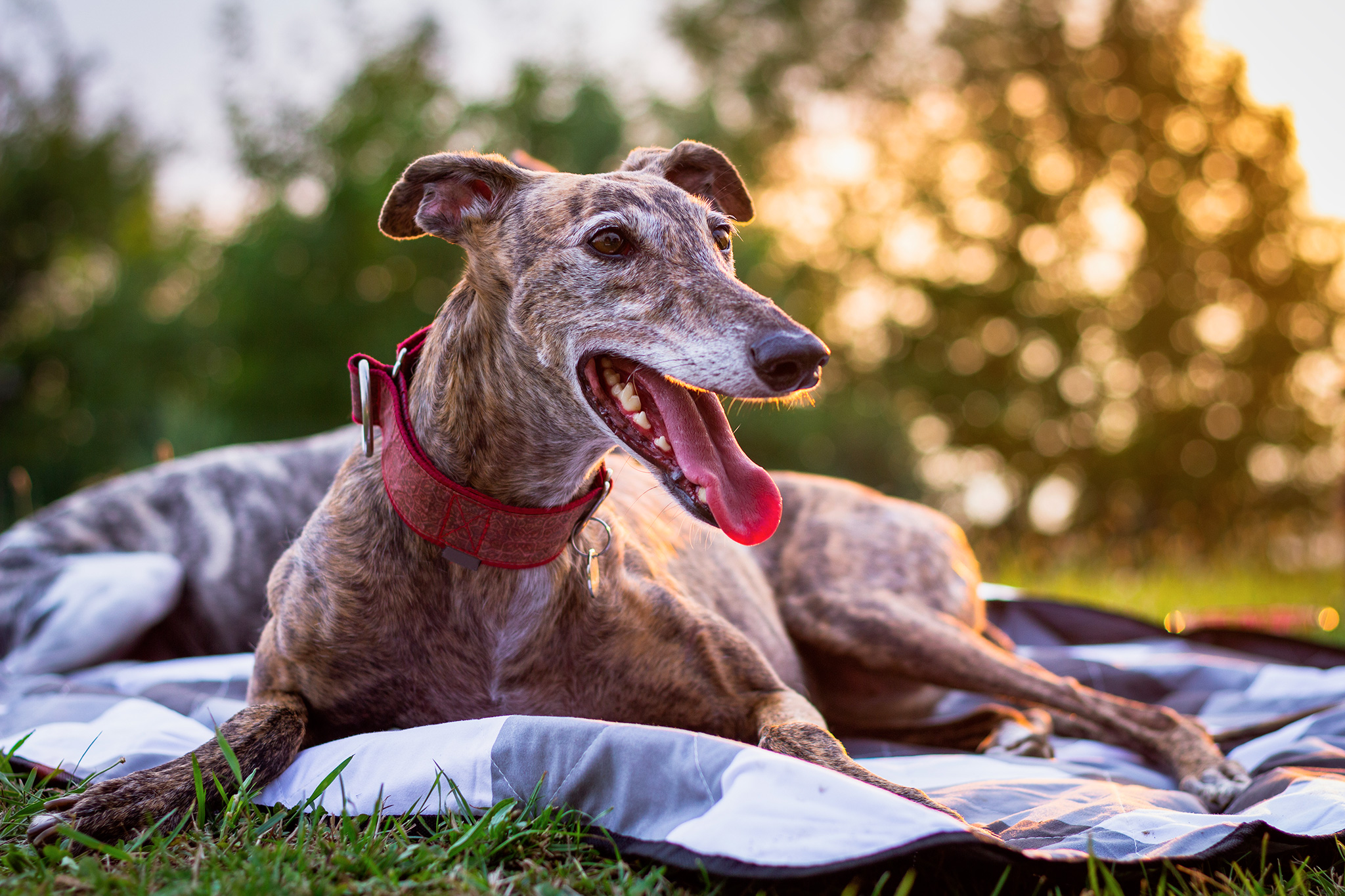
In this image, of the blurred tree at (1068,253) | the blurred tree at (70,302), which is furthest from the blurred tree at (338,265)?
the blurred tree at (1068,253)

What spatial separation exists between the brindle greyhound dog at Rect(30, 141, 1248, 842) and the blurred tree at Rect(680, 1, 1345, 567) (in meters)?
15.5

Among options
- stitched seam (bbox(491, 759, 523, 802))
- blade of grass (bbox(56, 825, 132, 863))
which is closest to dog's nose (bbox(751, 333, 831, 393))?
stitched seam (bbox(491, 759, 523, 802))

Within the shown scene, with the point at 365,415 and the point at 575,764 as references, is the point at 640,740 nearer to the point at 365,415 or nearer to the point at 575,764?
the point at 575,764

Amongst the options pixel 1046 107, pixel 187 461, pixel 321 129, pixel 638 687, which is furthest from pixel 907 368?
pixel 638 687

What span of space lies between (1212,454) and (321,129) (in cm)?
1616

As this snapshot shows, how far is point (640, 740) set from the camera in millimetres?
1908

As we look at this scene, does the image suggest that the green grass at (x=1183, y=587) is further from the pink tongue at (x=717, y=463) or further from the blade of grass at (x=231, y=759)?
the blade of grass at (x=231, y=759)

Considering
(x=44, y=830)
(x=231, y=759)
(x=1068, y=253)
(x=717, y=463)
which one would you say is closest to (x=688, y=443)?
(x=717, y=463)

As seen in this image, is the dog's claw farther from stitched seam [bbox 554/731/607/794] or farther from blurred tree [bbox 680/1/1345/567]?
blurred tree [bbox 680/1/1345/567]

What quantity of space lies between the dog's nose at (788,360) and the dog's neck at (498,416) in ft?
1.39

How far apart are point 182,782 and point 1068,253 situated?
19.7 metres

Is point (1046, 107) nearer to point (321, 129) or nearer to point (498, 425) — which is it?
point (321, 129)

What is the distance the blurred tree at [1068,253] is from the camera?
60.6ft

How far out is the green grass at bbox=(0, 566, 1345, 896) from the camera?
160cm
